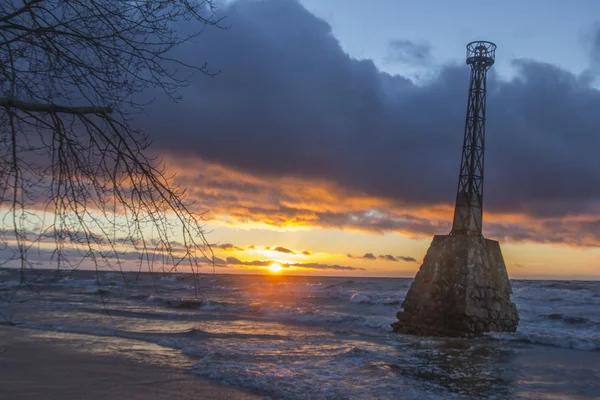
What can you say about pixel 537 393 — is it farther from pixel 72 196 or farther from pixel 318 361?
pixel 72 196

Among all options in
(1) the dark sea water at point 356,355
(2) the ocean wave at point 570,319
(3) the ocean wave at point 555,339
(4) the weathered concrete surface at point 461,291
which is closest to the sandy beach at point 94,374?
(1) the dark sea water at point 356,355

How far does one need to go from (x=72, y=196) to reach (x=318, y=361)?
11164 mm

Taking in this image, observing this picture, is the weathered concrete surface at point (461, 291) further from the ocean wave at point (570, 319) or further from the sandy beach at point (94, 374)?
the ocean wave at point (570, 319)

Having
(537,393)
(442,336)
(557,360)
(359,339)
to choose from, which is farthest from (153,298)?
(537,393)

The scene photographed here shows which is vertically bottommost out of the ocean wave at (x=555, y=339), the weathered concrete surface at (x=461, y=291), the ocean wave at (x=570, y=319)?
the ocean wave at (x=570, y=319)

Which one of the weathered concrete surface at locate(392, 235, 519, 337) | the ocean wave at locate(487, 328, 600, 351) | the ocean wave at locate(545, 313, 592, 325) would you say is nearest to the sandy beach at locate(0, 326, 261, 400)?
the weathered concrete surface at locate(392, 235, 519, 337)

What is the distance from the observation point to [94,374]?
33.3 feet

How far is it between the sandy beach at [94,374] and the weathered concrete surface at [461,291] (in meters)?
10.3

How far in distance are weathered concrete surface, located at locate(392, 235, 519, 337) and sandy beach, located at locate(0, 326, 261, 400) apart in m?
10.3

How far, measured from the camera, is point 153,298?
135 feet

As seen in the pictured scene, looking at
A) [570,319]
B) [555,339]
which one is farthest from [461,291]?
[570,319]

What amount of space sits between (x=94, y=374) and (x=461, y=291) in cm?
1321

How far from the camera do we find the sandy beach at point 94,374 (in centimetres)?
862

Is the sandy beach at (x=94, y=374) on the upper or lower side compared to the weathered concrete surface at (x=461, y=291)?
lower
